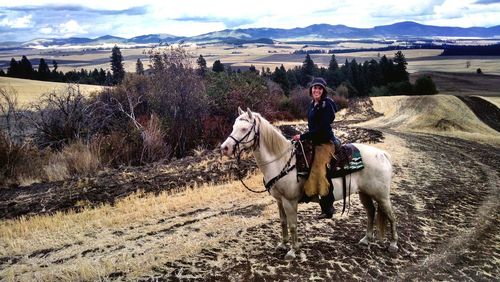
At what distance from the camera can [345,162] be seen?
755 centimetres

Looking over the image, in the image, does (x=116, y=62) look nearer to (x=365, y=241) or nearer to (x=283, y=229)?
(x=283, y=229)

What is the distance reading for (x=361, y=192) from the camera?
805 centimetres

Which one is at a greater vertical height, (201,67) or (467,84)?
(201,67)

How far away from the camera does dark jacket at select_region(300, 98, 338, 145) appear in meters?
7.11

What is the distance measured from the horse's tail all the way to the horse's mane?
2459mm

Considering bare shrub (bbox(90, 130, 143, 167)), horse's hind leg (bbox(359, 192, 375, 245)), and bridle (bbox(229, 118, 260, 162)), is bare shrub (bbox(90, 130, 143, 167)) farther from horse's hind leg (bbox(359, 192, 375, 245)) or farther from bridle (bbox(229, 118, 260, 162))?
horse's hind leg (bbox(359, 192, 375, 245))

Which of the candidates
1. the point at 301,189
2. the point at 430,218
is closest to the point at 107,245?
the point at 301,189

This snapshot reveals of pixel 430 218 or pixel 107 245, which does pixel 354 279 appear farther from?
pixel 107 245

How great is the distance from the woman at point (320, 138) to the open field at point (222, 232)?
56.3 inches

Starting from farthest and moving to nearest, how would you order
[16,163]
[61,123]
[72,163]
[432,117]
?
[432,117] → [61,123] → [72,163] → [16,163]

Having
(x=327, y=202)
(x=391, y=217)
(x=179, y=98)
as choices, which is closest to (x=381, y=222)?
(x=391, y=217)

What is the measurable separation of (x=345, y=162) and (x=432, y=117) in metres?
33.7

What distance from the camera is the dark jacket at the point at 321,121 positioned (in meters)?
7.11

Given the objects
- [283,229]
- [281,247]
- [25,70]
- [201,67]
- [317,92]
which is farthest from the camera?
[25,70]
